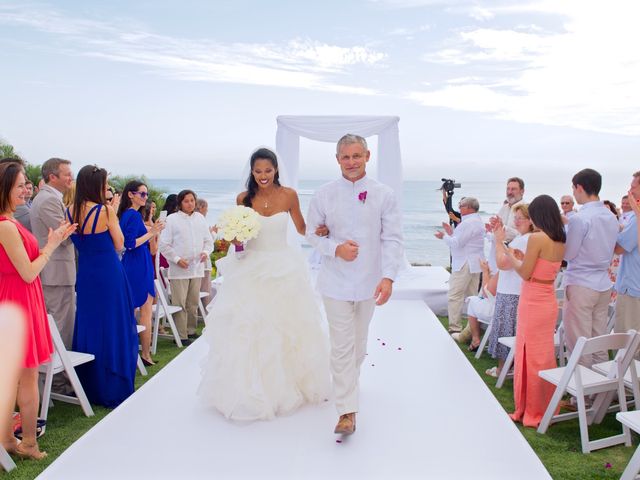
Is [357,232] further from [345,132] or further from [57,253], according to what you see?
[345,132]

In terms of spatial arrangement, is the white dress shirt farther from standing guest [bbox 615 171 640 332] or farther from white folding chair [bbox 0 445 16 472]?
white folding chair [bbox 0 445 16 472]

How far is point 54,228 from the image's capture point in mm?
4309

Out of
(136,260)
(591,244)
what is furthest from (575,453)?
(136,260)

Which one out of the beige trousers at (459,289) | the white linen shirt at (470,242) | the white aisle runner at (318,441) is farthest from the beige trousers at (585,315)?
the beige trousers at (459,289)

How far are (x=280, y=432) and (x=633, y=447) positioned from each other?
239 cm

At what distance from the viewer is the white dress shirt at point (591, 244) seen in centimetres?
431

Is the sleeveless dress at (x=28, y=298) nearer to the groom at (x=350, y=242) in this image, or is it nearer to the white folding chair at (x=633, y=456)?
the groom at (x=350, y=242)

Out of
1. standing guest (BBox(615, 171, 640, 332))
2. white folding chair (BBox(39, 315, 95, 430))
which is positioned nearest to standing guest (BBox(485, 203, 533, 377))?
standing guest (BBox(615, 171, 640, 332))

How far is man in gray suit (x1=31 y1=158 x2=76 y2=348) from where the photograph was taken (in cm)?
430

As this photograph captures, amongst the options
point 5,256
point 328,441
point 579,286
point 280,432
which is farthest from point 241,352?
point 579,286

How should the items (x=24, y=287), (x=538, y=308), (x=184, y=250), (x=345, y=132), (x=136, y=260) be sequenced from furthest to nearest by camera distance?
1. (x=345, y=132)
2. (x=184, y=250)
3. (x=136, y=260)
4. (x=538, y=308)
5. (x=24, y=287)

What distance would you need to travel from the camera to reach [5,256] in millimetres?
3305

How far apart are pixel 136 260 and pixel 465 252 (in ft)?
11.9

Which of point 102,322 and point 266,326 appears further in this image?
point 102,322
